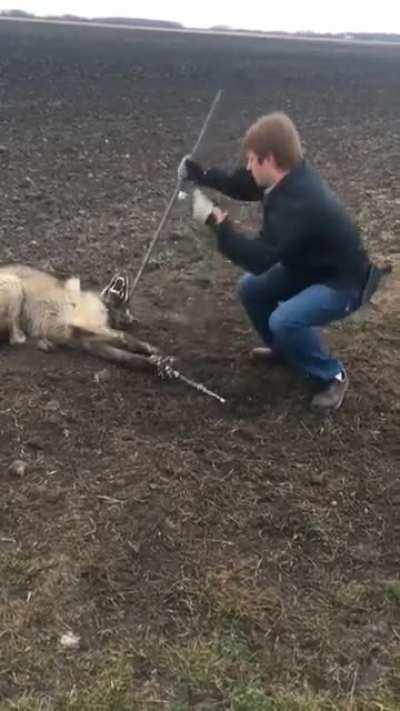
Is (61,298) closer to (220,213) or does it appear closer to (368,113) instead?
(220,213)

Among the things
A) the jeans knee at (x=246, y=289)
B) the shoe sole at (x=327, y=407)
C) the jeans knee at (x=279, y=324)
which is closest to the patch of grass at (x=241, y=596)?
the shoe sole at (x=327, y=407)

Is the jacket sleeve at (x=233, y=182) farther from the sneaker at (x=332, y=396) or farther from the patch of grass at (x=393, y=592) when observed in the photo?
the patch of grass at (x=393, y=592)

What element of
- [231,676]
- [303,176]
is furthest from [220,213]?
[231,676]

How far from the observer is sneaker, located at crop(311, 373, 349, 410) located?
16.8ft

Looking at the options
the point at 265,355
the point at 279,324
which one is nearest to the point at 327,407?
the point at 279,324

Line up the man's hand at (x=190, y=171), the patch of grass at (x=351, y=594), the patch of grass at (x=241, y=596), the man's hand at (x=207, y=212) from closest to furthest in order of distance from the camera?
1. the patch of grass at (x=241, y=596)
2. the patch of grass at (x=351, y=594)
3. the man's hand at (x=207, y=212)
4. the man's hand at (x=190, y=171)

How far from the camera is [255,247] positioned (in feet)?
16.1

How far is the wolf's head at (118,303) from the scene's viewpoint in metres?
6.00

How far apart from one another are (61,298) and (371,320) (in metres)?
1.85

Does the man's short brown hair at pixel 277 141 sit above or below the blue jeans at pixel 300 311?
above

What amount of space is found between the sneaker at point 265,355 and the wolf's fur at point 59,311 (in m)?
0.70

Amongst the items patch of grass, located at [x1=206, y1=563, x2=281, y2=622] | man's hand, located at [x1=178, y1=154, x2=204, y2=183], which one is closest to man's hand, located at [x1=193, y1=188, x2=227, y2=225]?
man's hand, located at [x1=178, y1=154, x2=204, y2=183]

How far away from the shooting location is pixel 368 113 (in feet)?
39.4

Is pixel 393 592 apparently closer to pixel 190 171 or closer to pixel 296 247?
pixel 296 247
